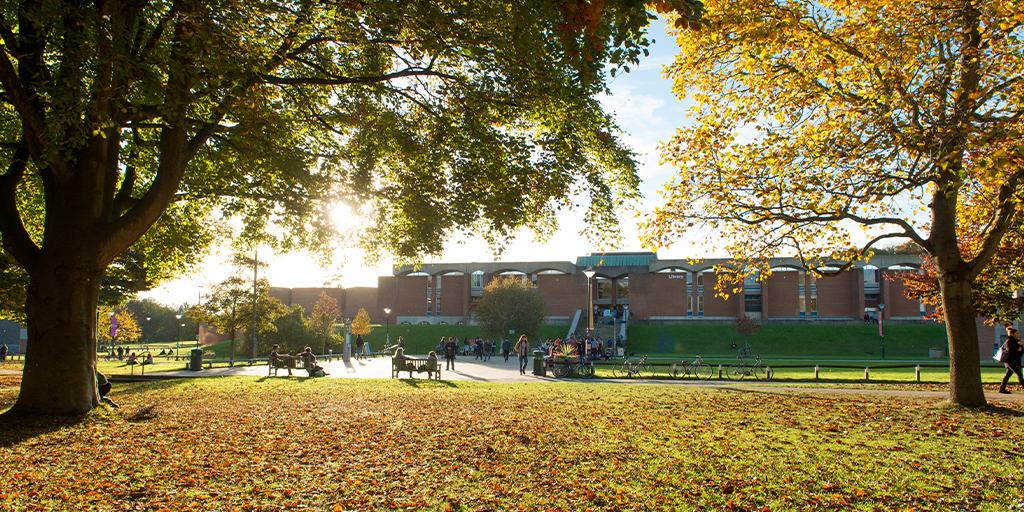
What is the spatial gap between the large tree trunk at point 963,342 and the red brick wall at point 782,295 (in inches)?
2069

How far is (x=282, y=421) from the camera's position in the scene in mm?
8969

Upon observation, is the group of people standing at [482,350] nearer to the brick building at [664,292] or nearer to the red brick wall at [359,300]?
the brick building at [664,292]

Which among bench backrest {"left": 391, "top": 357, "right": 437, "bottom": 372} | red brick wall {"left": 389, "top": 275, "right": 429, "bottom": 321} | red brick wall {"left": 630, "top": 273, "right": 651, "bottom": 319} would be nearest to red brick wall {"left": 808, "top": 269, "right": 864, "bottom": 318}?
red brick wall {"left": 630, "top": 273, "right": 651, "bottom": 319}

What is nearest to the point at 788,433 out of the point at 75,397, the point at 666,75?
the point at 666,75

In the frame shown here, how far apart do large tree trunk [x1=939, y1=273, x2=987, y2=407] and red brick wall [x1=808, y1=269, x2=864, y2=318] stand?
53.1m

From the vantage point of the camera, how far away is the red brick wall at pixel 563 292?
2611 inches

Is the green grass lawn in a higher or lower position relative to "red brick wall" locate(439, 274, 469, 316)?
lower

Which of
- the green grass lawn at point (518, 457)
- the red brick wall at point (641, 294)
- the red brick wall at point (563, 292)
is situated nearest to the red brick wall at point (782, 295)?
the red brick wall at point (641, 294)

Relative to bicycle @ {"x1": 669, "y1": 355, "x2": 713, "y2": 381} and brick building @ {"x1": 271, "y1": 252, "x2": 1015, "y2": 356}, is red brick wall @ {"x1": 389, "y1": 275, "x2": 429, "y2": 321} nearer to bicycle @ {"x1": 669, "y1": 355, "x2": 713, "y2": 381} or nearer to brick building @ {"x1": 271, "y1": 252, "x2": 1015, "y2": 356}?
brick building @ {"x1": 271, "y1": 252, "x2": 1015, "y2": 356}


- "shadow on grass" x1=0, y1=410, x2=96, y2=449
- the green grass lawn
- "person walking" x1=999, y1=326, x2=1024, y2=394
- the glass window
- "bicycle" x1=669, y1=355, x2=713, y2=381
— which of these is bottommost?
"bicycle" x1=669, y1=355, x2=713, y2=381

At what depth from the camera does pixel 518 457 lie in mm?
6438

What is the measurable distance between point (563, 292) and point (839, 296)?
28.3 m

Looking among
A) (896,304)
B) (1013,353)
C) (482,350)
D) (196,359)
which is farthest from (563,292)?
Result: (1013,353)

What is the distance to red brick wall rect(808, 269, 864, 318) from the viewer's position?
58.5 m
